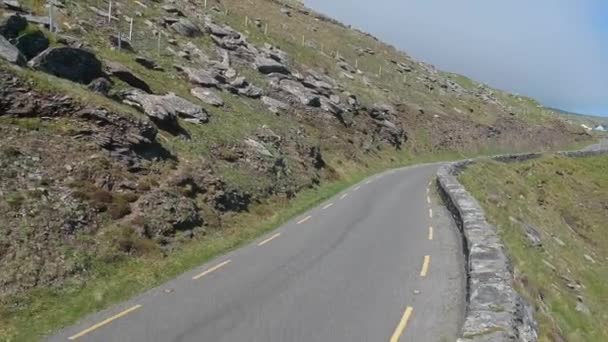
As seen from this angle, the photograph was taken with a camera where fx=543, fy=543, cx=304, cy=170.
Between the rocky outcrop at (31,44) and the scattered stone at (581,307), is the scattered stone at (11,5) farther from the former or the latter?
the scattered stone at (581,307)

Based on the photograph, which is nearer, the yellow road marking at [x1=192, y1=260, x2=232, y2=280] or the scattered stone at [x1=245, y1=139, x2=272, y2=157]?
the yellow road marking at [x1=192, y1=260, x2=232, y2=280]

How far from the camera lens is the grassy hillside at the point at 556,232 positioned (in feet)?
49.9

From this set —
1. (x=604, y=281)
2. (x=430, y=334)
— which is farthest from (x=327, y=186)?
(x=430, y=334)

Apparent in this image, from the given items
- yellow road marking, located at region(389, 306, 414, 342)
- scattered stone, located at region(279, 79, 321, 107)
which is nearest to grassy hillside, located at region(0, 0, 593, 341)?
scattered stone, located at region(279, 79, 321, 107)

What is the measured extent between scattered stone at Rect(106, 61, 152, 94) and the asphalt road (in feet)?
38.7

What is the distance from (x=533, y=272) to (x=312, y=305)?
26.2 feet

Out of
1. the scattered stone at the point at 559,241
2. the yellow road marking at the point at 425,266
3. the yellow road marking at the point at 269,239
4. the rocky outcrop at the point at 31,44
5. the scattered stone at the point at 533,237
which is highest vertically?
the rocky outcrop at the point at 31,44

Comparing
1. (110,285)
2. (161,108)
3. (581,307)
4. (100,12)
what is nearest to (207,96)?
(161,108)

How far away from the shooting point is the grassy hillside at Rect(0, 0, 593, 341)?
14.4 metres

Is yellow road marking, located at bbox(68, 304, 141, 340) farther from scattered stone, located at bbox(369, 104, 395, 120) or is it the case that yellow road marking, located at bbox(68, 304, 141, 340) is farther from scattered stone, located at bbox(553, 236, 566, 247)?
scattered stone, located at bbox(369, 104, 395, 120)

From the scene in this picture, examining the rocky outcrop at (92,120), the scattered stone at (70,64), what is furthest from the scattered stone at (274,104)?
the rocky outcrop at (92,120)

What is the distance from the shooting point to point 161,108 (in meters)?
25.8

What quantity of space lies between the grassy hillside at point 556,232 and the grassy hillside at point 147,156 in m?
9.66

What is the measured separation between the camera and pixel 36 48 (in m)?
24.0
